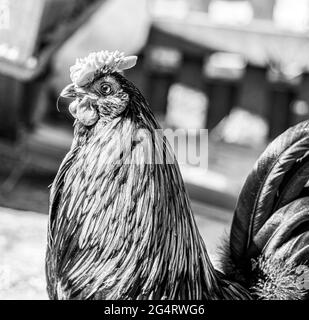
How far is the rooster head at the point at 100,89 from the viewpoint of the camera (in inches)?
55.6

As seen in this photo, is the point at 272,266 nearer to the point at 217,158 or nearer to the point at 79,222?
the point at 79,222

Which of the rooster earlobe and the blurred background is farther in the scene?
the blurred background

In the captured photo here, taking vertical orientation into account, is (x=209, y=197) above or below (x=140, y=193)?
below

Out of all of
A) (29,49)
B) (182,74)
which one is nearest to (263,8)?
(182,74)

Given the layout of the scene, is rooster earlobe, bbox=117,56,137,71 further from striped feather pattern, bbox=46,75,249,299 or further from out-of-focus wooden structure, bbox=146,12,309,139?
out-of-focus wooden structure, bbox=146,12,309,139

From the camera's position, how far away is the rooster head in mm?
1411

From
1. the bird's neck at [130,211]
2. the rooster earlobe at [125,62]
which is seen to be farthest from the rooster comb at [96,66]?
the bird's neck at [130,211]

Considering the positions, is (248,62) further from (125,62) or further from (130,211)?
(130,211)

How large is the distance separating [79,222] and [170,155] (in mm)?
345

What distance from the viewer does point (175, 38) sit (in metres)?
8.08

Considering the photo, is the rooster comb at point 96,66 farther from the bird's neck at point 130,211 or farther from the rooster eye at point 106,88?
the bird's neck at point 130,211

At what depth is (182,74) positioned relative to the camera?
8406 mm

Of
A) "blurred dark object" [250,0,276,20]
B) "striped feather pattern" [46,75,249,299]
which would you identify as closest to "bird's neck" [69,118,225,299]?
"striped feather pattern" [46,75,249,299]
